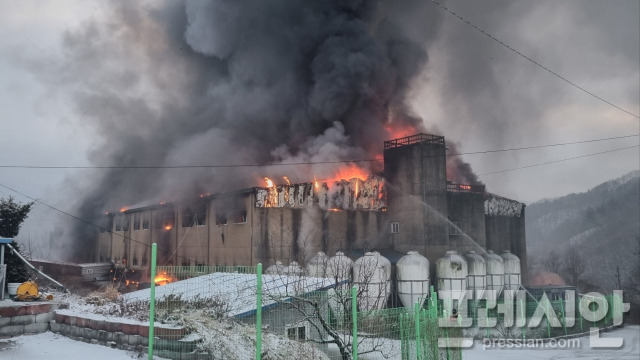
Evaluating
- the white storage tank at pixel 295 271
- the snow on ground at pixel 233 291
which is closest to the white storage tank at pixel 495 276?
the white storage tank at pixel 295 271

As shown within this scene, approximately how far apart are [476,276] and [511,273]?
186 inches

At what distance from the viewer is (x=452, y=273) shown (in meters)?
31.5

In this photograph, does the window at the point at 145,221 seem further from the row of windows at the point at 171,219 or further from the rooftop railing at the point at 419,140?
the rooftop railing at the point at 419,140

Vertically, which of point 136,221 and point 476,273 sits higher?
point 136,221

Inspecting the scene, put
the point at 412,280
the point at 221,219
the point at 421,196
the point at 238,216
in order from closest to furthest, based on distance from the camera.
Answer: the point at 412,280 → the point at 238,216 → the point at 421,196 → the point at 221,219

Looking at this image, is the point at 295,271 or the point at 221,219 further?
the point at 221,219

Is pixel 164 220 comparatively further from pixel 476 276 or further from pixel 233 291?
pixel 233 291

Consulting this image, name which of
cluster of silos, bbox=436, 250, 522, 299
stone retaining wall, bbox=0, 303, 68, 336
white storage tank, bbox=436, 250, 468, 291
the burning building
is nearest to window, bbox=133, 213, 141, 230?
the burning building

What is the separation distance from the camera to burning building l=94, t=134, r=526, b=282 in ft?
108

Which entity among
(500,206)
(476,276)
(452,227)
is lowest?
(476,276)

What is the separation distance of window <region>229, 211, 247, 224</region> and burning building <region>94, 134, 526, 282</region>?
0.07 meters

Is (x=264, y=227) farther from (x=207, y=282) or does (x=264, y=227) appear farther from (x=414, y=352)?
(x=414, y=352)

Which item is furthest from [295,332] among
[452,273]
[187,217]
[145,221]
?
[145,221]

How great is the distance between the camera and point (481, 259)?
109 feet
